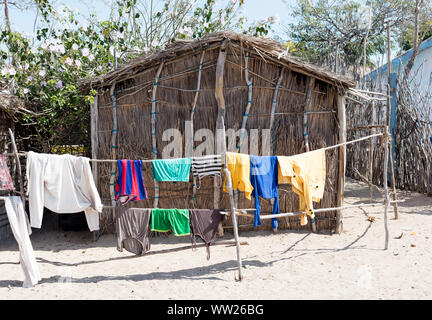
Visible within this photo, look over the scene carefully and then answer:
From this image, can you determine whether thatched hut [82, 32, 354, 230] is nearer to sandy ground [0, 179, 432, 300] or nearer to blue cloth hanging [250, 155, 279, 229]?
sandy ground [0, 179, 432, 300]

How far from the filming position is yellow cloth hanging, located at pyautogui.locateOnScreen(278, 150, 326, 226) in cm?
443

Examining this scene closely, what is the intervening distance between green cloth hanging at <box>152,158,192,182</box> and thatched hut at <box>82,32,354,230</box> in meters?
1.22

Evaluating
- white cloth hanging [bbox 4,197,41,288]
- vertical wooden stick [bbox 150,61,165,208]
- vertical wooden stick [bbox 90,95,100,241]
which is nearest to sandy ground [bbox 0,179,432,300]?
white cloth hanging [bbox 4,197,41,288]

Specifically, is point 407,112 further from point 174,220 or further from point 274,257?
point 174,220

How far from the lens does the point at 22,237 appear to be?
13.7 ft

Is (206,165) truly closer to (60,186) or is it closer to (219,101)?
(219,101)

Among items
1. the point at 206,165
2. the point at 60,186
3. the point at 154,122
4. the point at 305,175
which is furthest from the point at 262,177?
the point at 60,186

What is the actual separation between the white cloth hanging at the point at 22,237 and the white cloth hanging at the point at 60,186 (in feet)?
0.50

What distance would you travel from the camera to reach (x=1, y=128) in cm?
605

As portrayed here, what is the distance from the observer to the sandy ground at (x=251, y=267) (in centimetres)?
392

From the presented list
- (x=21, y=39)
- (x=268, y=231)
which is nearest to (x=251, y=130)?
(x=268, y=231)

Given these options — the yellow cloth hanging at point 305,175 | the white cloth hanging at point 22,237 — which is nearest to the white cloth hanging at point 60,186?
the white cloth hanging at point 22,237

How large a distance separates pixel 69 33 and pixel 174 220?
4.94m

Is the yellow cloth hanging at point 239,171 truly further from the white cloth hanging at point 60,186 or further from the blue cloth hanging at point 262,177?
the white cloth hanging at point 60,186
